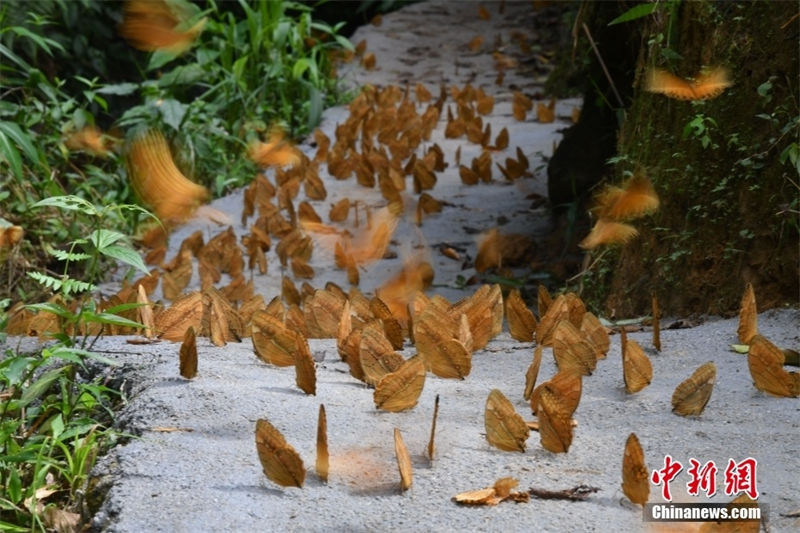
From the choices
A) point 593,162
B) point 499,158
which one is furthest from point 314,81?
point 593,162

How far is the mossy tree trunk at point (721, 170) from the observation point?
2.65 m

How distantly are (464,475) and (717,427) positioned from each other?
0.51 metres

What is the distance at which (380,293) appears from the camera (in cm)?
389

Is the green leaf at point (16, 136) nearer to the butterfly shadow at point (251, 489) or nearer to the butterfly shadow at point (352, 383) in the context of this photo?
the butterfly shadow at point (352, 383)

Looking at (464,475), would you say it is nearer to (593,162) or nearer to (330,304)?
(330,304)

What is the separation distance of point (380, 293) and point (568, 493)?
2244mm

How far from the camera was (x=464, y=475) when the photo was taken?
1746mm

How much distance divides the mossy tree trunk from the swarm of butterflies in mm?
77

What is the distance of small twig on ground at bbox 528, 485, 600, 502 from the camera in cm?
167

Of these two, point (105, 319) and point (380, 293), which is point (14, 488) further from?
point (380, 293)

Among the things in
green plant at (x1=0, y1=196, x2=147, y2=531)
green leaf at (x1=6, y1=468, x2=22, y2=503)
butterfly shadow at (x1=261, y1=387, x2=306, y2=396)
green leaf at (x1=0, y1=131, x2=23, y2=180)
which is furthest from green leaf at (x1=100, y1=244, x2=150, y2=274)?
green leaf at (x1=0, y1=131, x2=23, y2=180)

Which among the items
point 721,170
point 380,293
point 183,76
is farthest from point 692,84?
point 183,76

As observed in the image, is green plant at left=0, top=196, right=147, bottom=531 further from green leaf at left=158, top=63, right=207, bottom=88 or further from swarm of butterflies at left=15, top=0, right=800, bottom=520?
green leaf at left=158, top=63, right=207, bottom=88

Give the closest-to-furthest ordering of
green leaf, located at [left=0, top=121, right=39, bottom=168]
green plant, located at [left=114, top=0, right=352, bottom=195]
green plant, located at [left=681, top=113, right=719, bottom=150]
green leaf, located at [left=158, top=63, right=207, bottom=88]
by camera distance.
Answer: green plant, located at [left=681, top=113, right=719, bottom=150]
green leaf, located at [left=0, top=121, right=39, bottom=168]
green plant, located at [left=114, top=0, right=352, bottom=195]
green leaf, located at [left=158, top=63, right=207, bottom=88]
